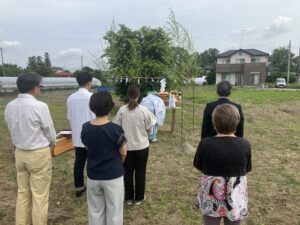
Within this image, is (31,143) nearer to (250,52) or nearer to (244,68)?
(244,68)

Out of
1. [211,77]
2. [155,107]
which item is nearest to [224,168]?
[155,107]

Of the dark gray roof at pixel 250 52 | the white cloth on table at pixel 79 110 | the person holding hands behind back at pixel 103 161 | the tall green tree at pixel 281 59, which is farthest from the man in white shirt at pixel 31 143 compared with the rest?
the tall green tree at pixel 281 59

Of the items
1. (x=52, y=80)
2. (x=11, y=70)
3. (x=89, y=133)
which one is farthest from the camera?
(x=11, y=70)

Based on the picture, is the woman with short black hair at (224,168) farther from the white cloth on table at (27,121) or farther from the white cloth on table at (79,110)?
the white cloth on table at (79,110)

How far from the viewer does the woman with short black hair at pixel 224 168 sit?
90.1 inches

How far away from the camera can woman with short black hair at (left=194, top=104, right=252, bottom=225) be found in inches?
90.1

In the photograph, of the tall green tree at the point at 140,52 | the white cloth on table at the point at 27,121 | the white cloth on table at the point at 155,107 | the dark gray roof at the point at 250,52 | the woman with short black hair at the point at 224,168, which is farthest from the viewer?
the dark gray roof at the point at 250,52

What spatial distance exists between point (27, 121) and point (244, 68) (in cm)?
4985

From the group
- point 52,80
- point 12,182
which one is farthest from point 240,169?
point 52,80

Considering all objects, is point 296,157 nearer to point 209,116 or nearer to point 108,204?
point 209,116

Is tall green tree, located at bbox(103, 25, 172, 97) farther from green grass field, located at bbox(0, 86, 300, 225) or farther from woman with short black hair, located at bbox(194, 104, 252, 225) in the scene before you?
woman with short black hair, located at bbox(194, 104, 252, 225)

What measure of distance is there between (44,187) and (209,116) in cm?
212

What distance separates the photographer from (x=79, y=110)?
13.1 feet

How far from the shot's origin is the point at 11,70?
155 ft
